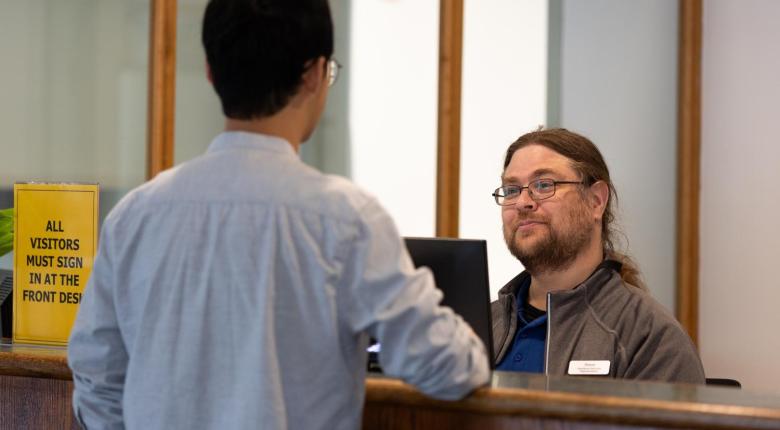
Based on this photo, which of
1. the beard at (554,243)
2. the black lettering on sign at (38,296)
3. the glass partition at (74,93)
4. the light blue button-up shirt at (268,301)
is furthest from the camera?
the glass partition at (74,93)

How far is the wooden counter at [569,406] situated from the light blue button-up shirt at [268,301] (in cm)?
14

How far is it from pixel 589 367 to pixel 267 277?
115 centimetres

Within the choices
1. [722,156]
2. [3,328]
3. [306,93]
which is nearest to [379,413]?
[306,93]

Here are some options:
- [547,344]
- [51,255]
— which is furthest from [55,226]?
[547,344]

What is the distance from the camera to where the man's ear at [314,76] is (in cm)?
133

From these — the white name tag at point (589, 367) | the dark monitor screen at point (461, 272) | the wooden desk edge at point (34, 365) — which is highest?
the dark monitor screen at point (461, 272)

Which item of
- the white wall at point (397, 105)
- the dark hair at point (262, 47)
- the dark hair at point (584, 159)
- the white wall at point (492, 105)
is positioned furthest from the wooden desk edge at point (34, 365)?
the white wall at point (492, 105)

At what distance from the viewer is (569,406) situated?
142 centimetres

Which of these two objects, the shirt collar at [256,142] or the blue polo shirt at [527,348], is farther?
the blue polo shirt at [527,348]

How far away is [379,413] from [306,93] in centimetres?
50

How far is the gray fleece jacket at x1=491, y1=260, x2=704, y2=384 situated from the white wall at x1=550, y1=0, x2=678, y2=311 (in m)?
2.52

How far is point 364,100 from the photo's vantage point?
4.59 m

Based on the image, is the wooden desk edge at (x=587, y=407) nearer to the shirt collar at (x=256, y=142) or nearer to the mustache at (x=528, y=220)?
the shirt collar at (x=256, y=142)

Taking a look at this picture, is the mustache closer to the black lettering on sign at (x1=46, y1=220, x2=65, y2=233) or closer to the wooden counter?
the wooden counter
